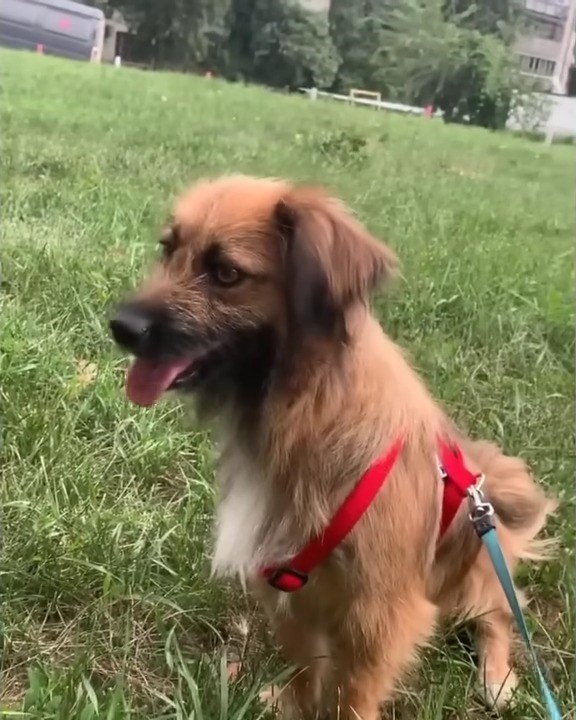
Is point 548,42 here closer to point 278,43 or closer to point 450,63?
point 450,63

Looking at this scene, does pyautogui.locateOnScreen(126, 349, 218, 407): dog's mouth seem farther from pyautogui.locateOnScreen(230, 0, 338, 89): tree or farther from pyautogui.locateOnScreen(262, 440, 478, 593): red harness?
pyautogui.locateOnScreen(230, 0, 338, 89): tree

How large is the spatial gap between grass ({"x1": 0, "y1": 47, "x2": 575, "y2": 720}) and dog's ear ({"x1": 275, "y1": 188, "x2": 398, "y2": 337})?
0.45 m

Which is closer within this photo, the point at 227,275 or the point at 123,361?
the point at 227,275

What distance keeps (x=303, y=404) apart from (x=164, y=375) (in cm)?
28

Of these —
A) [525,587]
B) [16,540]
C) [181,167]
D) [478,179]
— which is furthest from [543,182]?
[16,540]

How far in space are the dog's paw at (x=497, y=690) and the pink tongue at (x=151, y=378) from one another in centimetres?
109

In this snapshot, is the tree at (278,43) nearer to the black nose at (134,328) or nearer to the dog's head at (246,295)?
the dog's head at (246,295)

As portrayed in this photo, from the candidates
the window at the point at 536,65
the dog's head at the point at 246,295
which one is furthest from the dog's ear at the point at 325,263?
the window at the point at 536,65

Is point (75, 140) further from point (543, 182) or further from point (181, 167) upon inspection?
point (543, 182)

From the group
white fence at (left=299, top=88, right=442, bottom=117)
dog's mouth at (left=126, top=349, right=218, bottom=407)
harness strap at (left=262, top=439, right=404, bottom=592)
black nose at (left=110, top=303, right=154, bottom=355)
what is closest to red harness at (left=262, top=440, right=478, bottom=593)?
harness strap at (left=262, top=439, right=404, bottom=592)

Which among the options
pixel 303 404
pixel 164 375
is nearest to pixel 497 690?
pixel 303 404

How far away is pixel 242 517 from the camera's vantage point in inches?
66.0

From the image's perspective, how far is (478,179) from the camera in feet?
11.0

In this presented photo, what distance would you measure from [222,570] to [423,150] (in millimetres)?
1946
